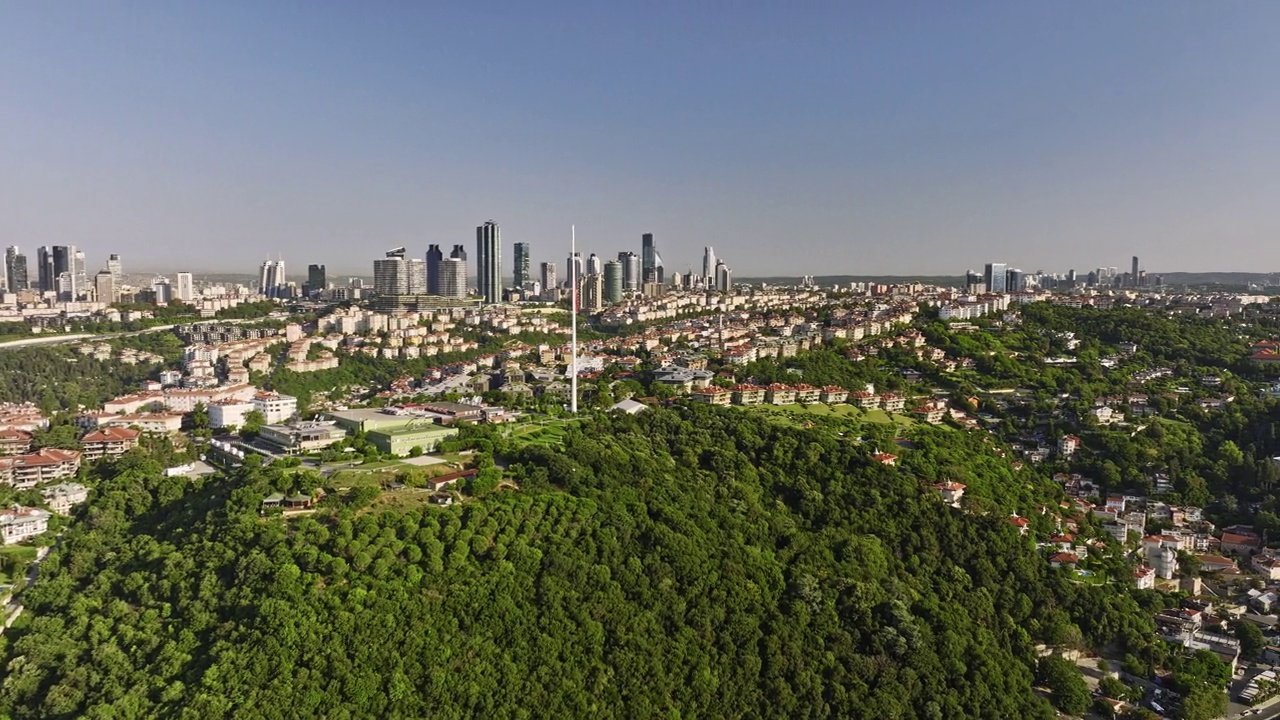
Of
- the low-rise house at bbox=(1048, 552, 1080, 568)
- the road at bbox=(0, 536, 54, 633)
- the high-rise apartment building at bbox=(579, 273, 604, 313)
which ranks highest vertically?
the high-rise apartment building at bbox=(579, 273, 604, 313)

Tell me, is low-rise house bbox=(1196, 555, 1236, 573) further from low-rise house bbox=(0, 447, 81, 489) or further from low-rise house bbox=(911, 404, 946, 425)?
low-rise house bbox=(0, 447, 81, 489)

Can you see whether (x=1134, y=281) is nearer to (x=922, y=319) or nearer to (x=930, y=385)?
(x=922, y=319)

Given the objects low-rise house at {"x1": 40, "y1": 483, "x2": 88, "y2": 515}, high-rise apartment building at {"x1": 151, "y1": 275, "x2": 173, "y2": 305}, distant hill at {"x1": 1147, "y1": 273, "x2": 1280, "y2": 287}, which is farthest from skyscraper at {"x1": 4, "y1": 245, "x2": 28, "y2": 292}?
distant hill at {"x1": 1147, "y1": 273, "x2": 1280, "y2": 287}

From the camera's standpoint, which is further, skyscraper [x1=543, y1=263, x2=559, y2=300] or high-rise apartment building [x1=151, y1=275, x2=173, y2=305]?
skyscraper [x1=543, y1=263, x2=559, y2=300]

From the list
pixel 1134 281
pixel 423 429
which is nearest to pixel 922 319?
pixel 423 429

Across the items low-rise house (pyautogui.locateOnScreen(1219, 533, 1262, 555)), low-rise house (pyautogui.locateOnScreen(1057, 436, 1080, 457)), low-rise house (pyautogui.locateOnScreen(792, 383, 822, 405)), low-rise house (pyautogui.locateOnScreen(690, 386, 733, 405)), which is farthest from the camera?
low-rise house (pyautogui.locateOnScreen(792, 383, 822, 405))

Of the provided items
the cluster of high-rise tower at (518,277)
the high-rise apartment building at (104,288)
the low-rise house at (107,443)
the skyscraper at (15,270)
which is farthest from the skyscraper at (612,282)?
the low-rise house at (107,443)

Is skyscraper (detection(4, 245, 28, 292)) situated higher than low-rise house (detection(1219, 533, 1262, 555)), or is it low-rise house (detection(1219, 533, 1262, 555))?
skyscraper (detection(4, 245, 28, 292))
